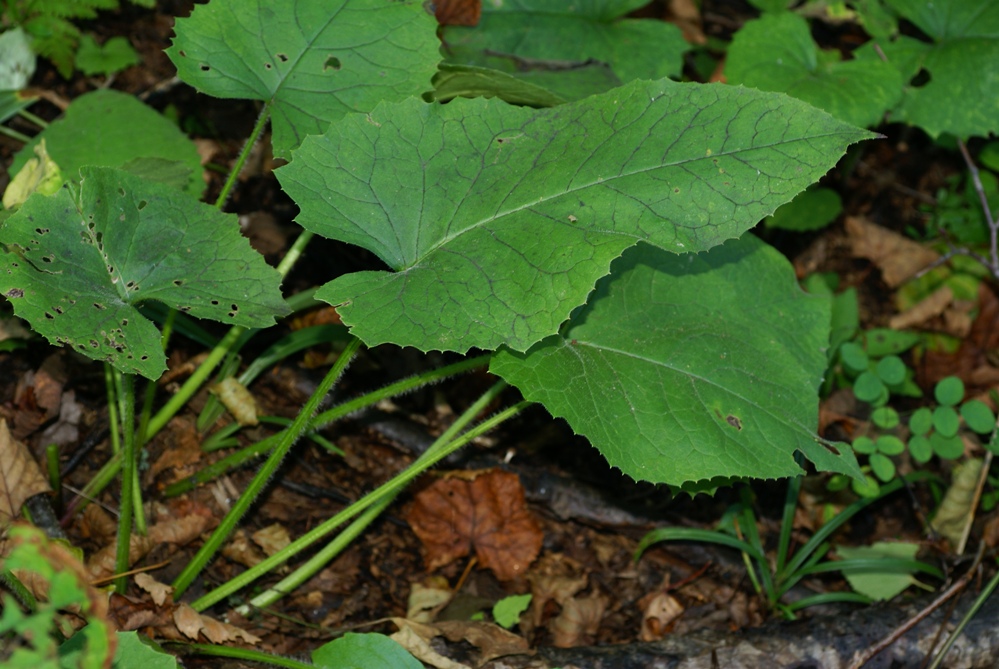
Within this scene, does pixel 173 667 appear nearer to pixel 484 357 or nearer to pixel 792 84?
pixel 484 357

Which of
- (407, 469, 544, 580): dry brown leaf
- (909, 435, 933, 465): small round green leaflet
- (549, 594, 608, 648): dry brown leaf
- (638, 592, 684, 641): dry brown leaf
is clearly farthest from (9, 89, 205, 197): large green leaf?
(909, 435, 933, 465): small round green leaflet

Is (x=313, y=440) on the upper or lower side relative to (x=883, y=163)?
lower

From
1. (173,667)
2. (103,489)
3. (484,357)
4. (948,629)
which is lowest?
(948,629)

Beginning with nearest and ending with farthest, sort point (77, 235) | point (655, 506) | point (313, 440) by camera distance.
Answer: point (77, 235) → point (313, 440) → point (655, 506)

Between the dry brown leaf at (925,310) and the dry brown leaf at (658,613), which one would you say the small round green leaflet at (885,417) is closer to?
the dry brown leaf at (925,310)

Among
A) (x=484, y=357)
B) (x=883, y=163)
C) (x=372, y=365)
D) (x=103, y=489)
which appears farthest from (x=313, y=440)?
(x=883, y=163)

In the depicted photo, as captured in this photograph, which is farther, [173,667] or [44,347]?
[44,347]
